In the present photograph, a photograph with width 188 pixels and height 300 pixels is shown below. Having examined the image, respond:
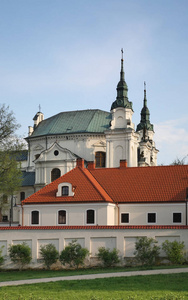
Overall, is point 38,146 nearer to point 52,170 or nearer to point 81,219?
point 52,170

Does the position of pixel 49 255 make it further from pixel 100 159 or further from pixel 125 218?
pixel 100 159

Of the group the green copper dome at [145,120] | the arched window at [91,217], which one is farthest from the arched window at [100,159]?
the arched window at [91,217]

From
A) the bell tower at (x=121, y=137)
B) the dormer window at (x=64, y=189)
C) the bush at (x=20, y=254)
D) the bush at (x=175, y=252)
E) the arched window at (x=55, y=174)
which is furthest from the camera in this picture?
the arched window at (x=55, y=174)

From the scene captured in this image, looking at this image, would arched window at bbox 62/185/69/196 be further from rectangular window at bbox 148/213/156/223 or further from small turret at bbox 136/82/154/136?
small turret at bbox 136/82/154/136

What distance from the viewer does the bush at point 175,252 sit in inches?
1143

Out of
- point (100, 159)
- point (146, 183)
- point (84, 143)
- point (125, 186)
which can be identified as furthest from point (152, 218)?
point (84, 143)

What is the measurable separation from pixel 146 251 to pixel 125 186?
15739mm

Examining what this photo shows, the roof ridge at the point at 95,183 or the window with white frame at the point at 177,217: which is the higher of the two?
the roof ridge at the point at 95,183

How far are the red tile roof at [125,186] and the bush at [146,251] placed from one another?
38.9 ft

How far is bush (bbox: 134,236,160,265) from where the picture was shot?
29766 mm

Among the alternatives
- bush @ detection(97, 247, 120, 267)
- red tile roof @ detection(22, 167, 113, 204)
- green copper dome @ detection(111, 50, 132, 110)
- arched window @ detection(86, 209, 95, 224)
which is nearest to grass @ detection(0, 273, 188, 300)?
bush @ detection(97, 247, 120, 267)

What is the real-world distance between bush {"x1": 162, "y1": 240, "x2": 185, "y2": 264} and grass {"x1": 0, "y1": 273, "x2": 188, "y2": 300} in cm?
612

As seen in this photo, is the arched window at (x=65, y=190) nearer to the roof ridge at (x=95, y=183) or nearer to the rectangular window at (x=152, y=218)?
the roof ridge at (x=95, y=183)

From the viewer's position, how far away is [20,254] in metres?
31.4
